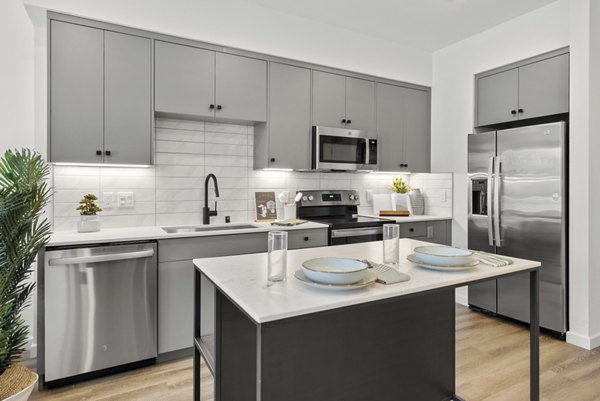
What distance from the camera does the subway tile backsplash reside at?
9.04 ft

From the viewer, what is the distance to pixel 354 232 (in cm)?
332

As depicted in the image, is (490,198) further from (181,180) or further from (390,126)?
(181,180)

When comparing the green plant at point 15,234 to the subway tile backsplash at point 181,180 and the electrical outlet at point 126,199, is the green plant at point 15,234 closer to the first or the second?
the subway tile backsplash at point 181,180

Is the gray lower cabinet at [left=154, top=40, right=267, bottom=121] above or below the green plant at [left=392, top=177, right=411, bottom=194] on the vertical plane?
above

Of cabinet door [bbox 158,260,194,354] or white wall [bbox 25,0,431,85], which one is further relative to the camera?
white wall [bbox 25,0,431,85]

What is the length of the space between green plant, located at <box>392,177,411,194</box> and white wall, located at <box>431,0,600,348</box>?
412mm

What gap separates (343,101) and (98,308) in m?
2.72

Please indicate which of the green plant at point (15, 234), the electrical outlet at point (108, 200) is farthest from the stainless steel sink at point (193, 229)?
the green plant at point (15, 234)

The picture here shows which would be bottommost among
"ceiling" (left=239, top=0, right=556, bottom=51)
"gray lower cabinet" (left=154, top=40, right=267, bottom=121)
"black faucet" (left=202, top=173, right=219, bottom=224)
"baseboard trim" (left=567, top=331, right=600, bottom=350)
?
"baseboard trim" (left=567, top=331, right=600, bottom=350)

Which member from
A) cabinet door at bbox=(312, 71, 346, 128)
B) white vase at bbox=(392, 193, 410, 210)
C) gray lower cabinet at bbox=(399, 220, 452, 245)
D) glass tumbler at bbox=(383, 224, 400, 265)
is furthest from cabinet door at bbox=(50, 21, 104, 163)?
white vase at bbox=(392, 193, 410, 210)

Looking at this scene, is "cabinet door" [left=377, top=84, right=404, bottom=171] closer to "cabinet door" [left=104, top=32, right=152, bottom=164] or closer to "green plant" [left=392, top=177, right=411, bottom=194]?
"green plant" [left=392, top=177, right=411, bottom=194]

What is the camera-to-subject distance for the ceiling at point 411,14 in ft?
10.6

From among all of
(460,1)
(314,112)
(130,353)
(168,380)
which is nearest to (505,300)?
(314,112)

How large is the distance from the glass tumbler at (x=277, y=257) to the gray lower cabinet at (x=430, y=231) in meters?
2.56
